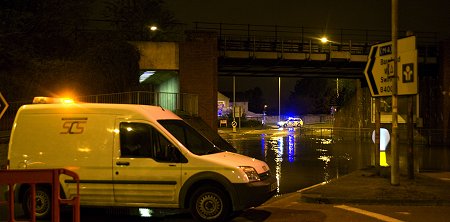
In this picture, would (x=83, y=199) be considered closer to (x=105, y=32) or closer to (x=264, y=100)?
(x=105, y=32)

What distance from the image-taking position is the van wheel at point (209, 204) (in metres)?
8.67

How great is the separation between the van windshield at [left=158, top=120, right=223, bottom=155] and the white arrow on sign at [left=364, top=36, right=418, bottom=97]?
5493mm

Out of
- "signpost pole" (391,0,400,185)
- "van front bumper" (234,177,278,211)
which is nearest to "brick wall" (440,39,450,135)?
"signpost pole" (391,0,400,185)

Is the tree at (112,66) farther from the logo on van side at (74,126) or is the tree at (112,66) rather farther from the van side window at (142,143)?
the van side window at (142,143)

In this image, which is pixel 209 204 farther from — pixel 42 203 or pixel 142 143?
pixel 42 203

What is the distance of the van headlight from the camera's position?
343 inches

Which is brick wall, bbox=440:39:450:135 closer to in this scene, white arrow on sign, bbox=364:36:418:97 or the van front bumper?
white arrow on sign, bbox=364:36:418:97

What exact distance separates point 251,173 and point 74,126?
331 centimetres

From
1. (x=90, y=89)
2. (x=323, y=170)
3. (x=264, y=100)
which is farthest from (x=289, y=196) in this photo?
(x=264, y=100)

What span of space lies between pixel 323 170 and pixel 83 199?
10946mm

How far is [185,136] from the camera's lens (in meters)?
9.87

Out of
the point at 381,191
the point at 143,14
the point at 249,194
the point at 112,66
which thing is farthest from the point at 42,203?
the point at 143,14

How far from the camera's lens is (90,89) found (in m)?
25.2

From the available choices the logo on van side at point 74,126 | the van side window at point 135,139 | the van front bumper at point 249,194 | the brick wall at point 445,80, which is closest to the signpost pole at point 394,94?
the van front bumper at point 249,194
